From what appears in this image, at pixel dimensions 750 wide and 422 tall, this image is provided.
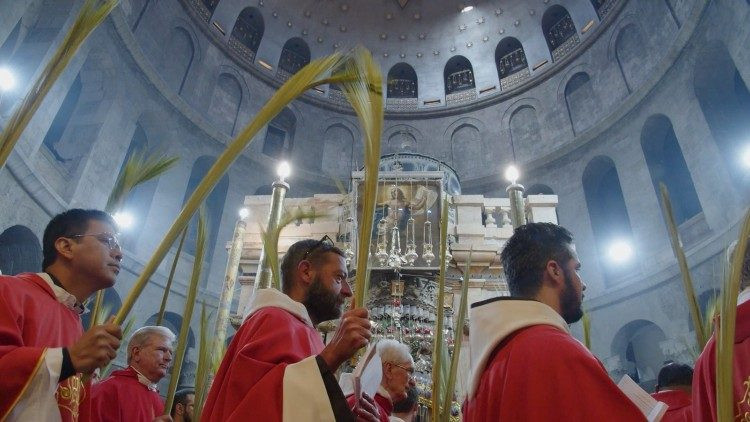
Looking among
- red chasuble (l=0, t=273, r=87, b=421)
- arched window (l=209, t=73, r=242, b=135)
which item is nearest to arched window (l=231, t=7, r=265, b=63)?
arched window (l=209, t=73, r=242, b=135)

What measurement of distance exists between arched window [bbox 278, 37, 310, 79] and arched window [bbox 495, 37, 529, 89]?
305 inches

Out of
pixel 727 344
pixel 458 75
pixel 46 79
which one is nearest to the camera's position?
pixel 727 344

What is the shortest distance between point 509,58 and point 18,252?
17072 millimetres

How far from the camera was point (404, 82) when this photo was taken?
19828 mm

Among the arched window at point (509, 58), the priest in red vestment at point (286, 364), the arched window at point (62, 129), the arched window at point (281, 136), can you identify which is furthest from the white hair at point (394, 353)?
the arched window at point (509, 58)

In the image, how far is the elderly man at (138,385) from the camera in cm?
296

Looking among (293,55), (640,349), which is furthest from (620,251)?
(293,55)

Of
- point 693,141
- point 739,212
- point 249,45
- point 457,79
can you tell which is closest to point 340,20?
point 249,45

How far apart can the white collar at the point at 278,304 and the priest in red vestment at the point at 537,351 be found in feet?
2.24

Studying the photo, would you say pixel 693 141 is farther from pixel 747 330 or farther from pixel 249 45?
pixel 249 45

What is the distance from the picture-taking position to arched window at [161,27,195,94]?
14445 millimetres

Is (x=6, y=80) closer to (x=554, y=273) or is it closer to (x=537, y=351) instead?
(x=554, y=273)

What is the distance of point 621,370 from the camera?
36.4 feet

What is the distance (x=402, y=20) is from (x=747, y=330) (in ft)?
64.3
